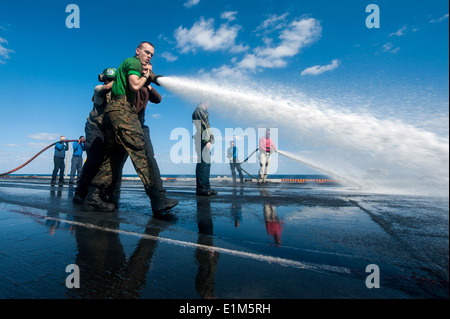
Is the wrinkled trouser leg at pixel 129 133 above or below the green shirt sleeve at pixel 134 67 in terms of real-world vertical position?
below

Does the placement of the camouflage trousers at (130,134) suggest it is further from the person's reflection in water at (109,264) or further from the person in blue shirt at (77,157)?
the person in blue shirt at (77,157)

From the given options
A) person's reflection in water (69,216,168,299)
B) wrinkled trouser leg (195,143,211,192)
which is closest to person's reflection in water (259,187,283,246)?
person's reflection in water (69,216,168,299)

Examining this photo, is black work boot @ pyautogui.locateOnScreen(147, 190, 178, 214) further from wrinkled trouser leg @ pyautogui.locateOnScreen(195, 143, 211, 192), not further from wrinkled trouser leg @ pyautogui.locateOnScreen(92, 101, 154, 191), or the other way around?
wrinkled trouser leg @ pyautogui.locateOnScreen(195, 143, 211, 192)

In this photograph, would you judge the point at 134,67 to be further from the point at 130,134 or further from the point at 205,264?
the point at 205,264

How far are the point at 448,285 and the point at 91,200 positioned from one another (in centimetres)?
336

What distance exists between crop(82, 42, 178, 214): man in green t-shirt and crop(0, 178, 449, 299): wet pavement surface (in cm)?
36

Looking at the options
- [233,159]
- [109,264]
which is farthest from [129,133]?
[233,159]

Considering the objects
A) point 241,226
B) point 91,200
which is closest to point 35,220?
point 91,200

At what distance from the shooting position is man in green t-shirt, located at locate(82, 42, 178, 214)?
108 inches

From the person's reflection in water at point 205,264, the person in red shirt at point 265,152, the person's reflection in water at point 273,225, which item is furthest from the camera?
the person in red shirt at point 265,152

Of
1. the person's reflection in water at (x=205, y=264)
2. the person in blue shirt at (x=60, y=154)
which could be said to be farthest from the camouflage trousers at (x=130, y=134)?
the person in blue shirt at (x=60, y=154)

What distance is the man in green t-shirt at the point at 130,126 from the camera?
2736 millimetres

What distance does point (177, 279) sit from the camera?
1159mm
